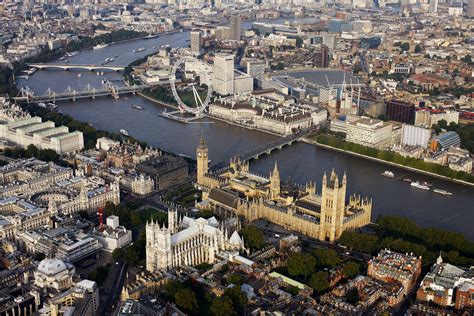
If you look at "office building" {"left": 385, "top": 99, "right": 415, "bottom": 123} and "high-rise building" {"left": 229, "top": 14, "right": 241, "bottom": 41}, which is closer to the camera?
"office building" {"left": 385, "top": 99, "right": 415, "bottom": 123}

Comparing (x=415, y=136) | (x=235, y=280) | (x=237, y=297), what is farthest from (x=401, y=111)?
(x=237, y=297)

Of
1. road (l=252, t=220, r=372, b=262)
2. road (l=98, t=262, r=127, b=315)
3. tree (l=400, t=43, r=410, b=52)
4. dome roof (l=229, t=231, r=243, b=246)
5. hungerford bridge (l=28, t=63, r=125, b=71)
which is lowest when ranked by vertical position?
road (l=98, t=262, r=127, b=315)

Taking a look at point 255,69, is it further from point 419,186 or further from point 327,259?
point 327,259

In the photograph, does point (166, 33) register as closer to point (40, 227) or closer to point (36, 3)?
point (36, 3)

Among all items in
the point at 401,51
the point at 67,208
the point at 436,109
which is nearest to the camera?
the point at 67,208

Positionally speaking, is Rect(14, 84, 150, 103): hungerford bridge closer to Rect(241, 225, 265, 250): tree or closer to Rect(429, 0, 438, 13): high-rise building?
Rect(241, 225, 265, 250): tree

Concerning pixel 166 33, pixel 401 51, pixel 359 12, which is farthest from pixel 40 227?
pixel 359 12

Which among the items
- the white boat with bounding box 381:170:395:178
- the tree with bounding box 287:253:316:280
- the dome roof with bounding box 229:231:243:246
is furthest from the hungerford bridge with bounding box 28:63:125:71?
the tree with bounding box 287:253:316:280
